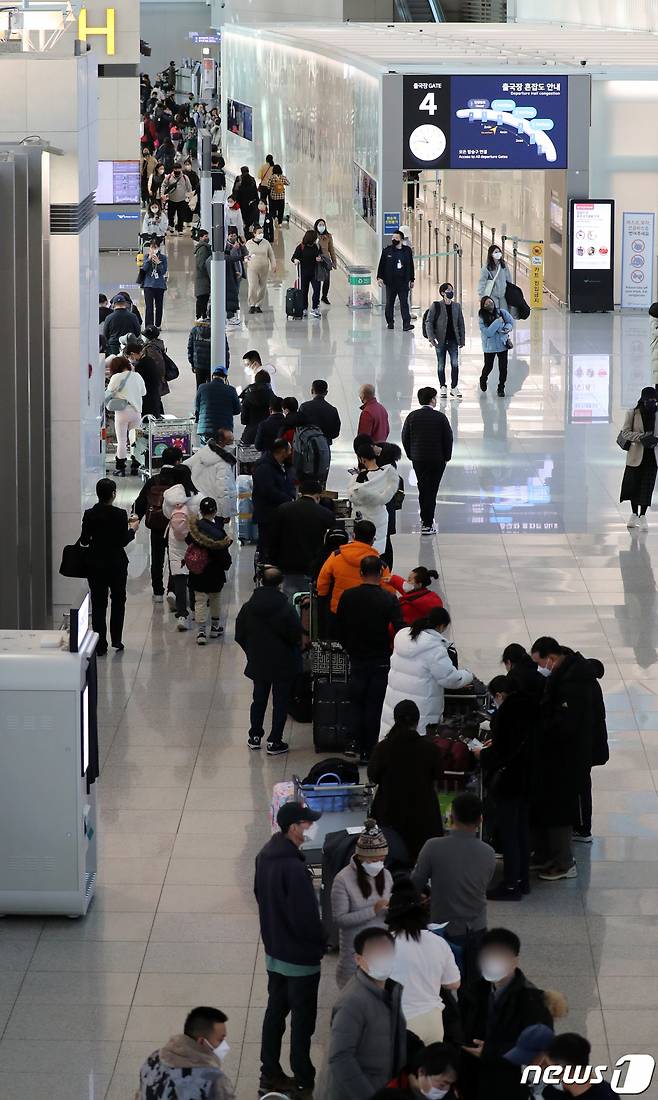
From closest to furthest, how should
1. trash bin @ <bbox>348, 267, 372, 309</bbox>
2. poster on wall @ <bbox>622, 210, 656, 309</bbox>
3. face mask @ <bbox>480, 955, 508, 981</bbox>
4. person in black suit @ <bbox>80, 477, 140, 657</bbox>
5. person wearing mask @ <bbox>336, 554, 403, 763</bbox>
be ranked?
face mask @ <bbox>480, 955, 508, 981</bbox> < person wearing mask @ <bbox>336, 554, 403, 763</bbox> < person in black suit @ <bbox>80, 477, 140, 657</bbox> < poster on wall @ <bbox>622, 210, 656, 309</bbox> < trash bin @ <bbox>348, 267, 372, 309</bbox>

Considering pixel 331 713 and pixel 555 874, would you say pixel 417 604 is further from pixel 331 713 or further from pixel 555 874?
pixel 555 874

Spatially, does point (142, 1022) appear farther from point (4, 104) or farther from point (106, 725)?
point (4, 104)

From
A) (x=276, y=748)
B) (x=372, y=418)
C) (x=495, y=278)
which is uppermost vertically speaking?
(x=495, y=278)

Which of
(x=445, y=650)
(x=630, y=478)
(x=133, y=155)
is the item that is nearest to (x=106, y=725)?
(x=445, y=650)

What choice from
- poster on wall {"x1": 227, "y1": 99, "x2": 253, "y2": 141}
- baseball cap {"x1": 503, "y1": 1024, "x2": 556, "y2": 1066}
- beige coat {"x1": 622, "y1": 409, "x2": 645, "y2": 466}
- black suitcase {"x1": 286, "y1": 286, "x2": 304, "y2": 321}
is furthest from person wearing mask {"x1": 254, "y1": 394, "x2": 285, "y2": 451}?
poster on wall {"x1": 227, "y1": 99, "x2": 253, "y2": 141}

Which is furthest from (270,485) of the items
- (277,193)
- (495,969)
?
(277,193)

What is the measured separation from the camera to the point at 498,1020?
5918 millimetres

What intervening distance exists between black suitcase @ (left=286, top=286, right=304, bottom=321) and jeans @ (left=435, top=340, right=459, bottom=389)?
546 centimetres

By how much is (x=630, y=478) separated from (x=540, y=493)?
137 cm

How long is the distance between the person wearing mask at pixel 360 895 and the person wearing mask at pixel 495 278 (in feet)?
50.6

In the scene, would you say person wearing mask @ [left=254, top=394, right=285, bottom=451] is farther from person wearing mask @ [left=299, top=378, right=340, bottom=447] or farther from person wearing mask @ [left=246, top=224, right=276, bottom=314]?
person wearing mask @ [left=246, top=224, right=276, bottom=314]

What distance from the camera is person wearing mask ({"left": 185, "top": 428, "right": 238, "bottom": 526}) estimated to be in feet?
44.6

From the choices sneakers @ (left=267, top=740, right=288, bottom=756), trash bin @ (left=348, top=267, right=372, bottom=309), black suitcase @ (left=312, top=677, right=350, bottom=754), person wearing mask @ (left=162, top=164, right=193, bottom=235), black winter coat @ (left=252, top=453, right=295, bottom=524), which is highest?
person wearing mask @ (left=162, top=164, right=193, bottom=235)

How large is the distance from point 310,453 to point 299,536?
202 cm
